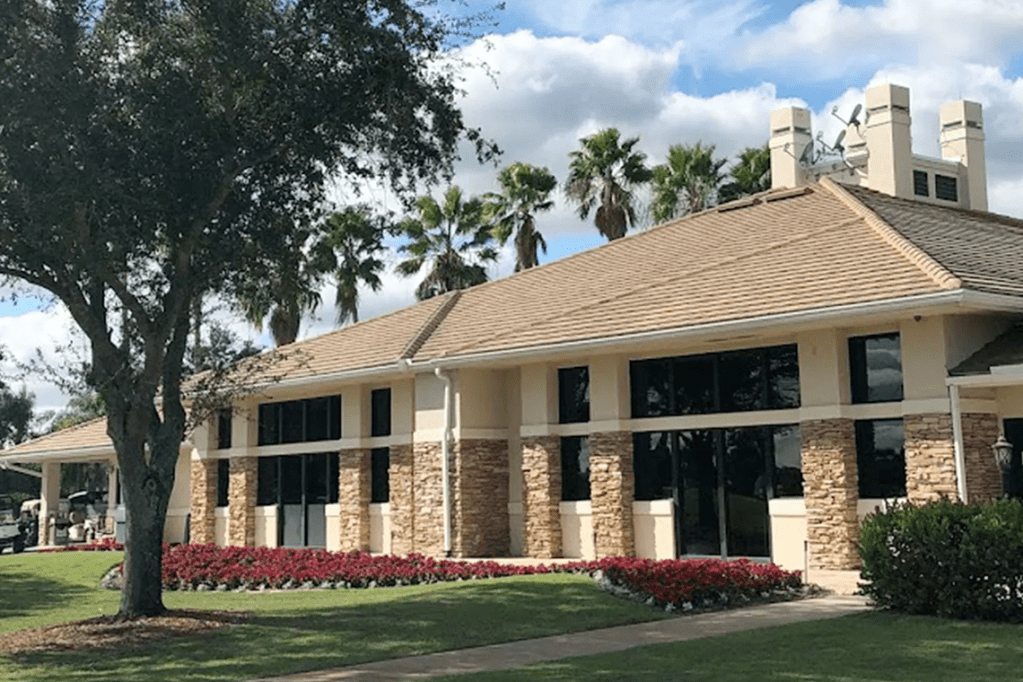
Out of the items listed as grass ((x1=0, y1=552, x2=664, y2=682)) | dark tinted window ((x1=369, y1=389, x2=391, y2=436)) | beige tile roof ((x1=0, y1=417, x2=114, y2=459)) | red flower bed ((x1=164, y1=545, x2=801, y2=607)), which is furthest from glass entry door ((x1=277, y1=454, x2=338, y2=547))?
beige tile roof ((x1=0, y1=417, x2=114, y2=459))

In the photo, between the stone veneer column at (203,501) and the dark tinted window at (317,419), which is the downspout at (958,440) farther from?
Result: the stone veneer column at (203,501)

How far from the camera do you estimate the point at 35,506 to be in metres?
47.0

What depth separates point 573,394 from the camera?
21.8 metres

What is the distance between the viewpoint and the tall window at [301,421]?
26609mm

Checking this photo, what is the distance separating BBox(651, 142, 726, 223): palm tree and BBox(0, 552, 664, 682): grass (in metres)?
19.3

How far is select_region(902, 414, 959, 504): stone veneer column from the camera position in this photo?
53.6ft

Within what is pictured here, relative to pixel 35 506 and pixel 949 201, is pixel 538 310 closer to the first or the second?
pixel 949 201

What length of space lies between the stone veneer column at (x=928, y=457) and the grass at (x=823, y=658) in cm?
411

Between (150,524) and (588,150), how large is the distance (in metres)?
24.6

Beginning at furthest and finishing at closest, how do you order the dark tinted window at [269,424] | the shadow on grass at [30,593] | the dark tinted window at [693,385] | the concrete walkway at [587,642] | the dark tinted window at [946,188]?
the dark tinted window at [269,424], the dark tinted window at [946,188], the dark tinted window at [693,385], the shadow on grass at [30,593], the concrete walkway at [587,642]

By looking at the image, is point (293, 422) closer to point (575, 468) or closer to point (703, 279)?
point (575, 468)

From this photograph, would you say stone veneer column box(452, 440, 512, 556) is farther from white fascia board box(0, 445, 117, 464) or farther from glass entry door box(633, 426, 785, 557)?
white fascia board box(0, 445, 117, 464)

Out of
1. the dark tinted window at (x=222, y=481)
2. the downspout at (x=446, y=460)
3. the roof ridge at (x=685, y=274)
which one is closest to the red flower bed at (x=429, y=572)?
the downspout at (x=446, y=460)

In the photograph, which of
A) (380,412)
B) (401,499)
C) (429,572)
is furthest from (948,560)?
(380,412)
